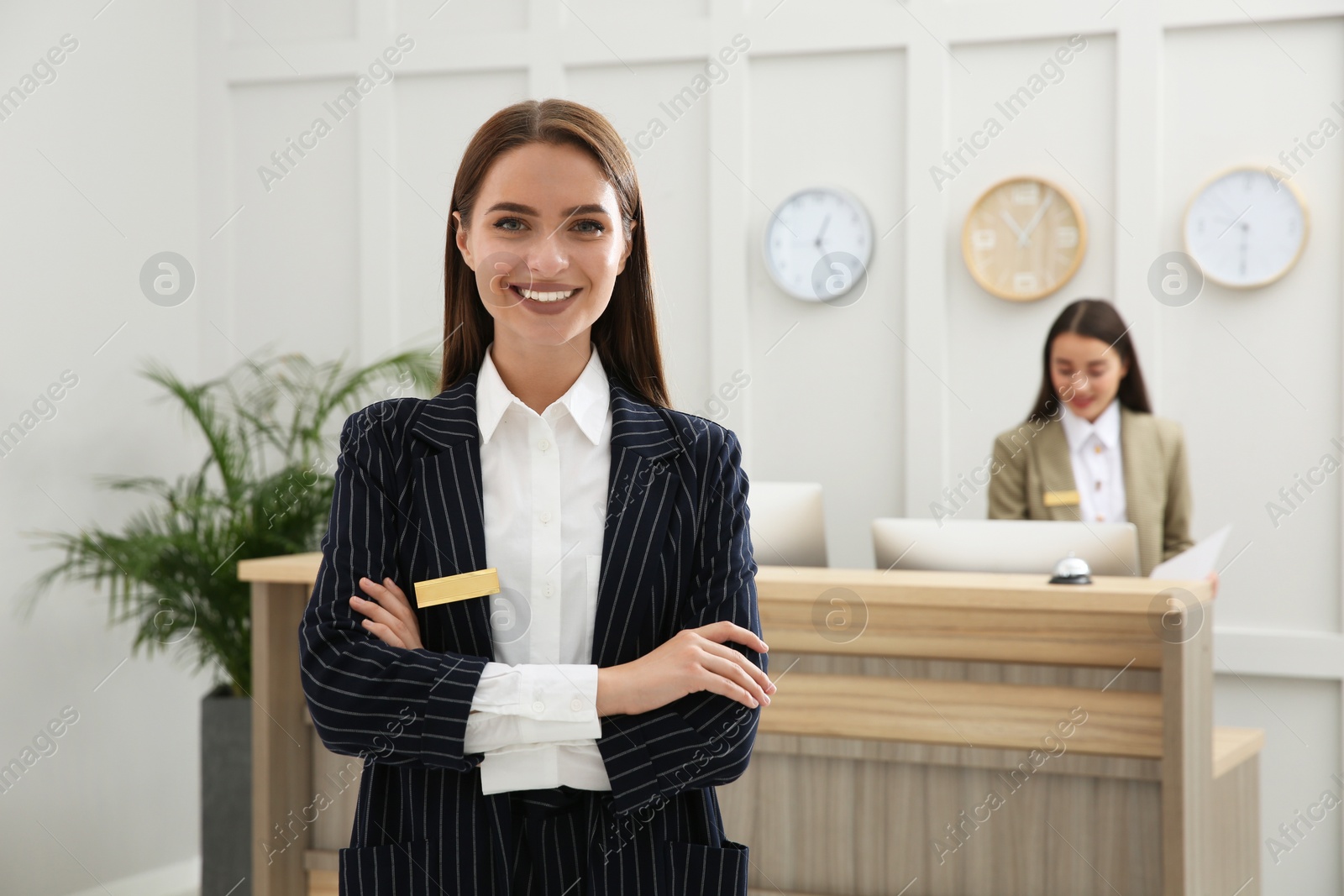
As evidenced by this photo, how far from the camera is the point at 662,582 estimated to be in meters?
1.29

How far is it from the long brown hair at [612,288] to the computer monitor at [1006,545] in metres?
1.30

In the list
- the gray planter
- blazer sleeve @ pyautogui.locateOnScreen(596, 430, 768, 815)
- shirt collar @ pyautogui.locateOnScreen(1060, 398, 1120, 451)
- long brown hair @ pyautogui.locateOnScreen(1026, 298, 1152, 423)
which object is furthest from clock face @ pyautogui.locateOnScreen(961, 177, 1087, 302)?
blazer sleeve @ pyautogui.locateOnScreen(596, 430, 768, 815)

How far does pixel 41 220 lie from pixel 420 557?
10.5 feet

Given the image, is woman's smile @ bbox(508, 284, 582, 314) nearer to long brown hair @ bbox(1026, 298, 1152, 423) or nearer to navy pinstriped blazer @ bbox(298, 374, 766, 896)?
navy pinstriped blazer @ bbox(298, 374, 766, 896)

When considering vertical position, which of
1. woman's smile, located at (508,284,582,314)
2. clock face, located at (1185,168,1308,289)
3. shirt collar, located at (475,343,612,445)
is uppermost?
clock face, located at (1185,168,1308,289)

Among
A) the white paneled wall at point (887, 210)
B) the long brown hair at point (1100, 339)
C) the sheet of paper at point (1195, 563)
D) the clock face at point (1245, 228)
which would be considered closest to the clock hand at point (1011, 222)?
the white paneled wall at point (887, 210)

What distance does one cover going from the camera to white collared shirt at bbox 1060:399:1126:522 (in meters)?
3.71

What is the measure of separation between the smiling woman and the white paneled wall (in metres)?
2.32

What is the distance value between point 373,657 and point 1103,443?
2.99 meters

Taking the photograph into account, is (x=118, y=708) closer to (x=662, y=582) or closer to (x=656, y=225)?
(x=656, y=225)

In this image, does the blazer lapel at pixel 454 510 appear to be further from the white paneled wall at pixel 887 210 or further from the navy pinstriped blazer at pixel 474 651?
the white paneled wall at pixel 887 210

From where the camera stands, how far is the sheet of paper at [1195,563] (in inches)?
90.9

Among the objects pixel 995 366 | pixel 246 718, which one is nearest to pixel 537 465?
pixel 246 718

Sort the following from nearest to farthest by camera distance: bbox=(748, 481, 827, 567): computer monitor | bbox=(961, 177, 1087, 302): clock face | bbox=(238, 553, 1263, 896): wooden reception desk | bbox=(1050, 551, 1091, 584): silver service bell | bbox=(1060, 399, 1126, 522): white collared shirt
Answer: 1. bbox=(238, 553, 1263, 896): wooden reception desk
2. bbox=(1050, 551, 1091, 584): silver service bell
3. bbox=(748, 481, 827, 567): computer monitor
4. bbox=(1060, 399, 1126, 522): white collared shirt
5. bbox=(961, 177, 1087, 302): clock face
